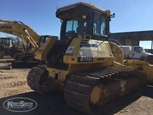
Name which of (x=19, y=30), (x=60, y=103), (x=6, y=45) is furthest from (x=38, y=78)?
(x=6, y=45)

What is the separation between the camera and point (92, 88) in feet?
13.5

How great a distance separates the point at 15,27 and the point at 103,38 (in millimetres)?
12087

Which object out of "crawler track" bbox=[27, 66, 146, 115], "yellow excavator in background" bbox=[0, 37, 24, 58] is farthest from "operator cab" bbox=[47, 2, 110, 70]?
"yellow excavator in background" bbox=[0, 37, 24, 58]

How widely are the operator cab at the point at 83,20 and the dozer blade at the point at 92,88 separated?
48.0 inches

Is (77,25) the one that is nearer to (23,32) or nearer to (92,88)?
(92,88)

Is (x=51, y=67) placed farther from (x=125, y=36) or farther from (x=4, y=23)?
(x=125, y=36)

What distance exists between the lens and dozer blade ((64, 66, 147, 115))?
413 centimetres

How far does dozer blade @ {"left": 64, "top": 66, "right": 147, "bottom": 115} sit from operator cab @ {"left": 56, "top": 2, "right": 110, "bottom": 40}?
1.22 m

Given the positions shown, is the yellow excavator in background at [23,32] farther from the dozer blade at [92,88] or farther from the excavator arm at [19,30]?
the dozer blade at [92,88]

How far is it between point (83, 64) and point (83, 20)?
54.8 inches

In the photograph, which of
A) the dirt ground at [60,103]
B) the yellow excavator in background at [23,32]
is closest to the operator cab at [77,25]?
the dirt ground at [60,103]

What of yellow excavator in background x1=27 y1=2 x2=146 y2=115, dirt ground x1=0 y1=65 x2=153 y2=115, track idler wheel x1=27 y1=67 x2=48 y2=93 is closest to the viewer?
yellow excavator in background x1=27 y1=2 x2=146 y2=115

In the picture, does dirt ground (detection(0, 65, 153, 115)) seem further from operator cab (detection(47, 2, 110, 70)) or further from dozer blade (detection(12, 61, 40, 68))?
dozer blade (detection(12, 61, 40, 68))

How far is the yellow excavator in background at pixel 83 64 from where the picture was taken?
14.4 feet
